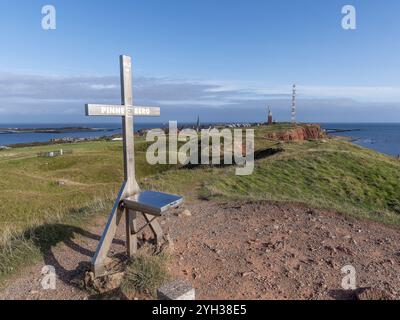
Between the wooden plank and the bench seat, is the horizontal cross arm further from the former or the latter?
the bench seat

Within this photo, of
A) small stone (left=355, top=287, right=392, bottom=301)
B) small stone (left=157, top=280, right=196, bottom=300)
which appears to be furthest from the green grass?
small stone (left=355, top=287, right=392, bottom=301)

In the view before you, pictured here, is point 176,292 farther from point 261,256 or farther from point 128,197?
point 261,256

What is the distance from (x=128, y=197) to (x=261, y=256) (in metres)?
2.89

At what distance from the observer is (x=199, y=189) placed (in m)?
12.0

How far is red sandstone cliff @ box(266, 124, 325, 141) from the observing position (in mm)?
44906

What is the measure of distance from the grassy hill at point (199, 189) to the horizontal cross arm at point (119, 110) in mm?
3411

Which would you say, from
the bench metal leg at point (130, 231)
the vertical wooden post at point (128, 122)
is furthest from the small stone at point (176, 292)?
the vertical wooden post at point (128, 122)

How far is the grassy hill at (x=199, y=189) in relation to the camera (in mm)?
7316

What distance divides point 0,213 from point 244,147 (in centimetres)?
2307

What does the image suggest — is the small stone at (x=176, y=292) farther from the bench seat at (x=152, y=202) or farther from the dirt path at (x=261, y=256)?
the bench seat at (x=152, y=202)

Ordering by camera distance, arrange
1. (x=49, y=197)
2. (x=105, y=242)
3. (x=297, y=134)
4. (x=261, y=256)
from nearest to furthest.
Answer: (x=105, y=242)
(x=261, y=256)
(x=49, y=197)
(x=297, y=134)

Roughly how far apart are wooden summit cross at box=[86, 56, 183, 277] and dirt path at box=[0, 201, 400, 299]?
30.1 inches

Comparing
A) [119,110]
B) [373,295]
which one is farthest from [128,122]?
[373,295]
